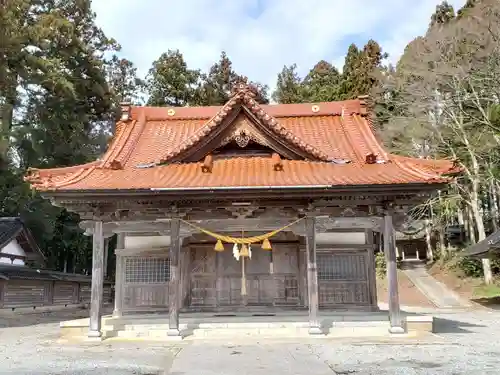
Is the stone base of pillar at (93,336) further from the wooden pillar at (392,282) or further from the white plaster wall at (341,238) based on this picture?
the wooden pillar at (392,282)

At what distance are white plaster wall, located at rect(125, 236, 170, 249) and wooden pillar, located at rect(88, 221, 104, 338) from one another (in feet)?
8.47

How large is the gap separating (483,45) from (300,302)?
2083 cm

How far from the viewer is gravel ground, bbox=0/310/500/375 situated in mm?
8000

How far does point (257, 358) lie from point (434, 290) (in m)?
26.4

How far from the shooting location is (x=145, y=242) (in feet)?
50.1

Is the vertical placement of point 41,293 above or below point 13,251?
below

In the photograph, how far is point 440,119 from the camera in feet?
104

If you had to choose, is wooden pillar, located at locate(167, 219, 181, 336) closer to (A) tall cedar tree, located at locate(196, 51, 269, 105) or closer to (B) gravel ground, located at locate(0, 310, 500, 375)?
(B) gravel ground, located at locate(0, 310, 500, 375)

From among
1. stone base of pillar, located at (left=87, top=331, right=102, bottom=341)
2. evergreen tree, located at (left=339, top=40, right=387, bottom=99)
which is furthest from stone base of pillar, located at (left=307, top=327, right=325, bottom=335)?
evergreen tree, located at (left=339, top=40, right=387, bottom=99)

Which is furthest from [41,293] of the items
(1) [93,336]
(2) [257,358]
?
(2) [257,358]

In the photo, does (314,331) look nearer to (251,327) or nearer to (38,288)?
(251,327)

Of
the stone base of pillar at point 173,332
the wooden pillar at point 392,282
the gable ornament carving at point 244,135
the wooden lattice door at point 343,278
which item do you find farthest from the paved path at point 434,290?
the stone base of pillar at point 173,332

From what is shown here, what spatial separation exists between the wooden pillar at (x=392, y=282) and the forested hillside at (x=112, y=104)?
17.1 metres

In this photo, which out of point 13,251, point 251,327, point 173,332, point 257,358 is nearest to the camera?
point 257,358
